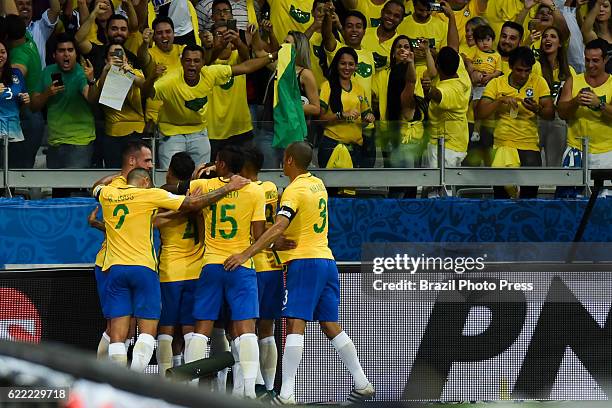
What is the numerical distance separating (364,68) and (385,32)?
2.57ft

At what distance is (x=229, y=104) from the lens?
10.4 meters

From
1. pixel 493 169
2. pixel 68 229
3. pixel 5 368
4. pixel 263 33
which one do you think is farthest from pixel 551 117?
pixel 5 368

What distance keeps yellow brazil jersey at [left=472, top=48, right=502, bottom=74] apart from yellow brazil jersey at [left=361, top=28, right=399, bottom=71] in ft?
3.12

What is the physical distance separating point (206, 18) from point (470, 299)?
454 centimetres

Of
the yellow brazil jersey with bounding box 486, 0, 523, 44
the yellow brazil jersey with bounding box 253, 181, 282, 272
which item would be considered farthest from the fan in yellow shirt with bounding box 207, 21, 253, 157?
the yellow brazil jersey with bounding box 486, 0, 523, 44

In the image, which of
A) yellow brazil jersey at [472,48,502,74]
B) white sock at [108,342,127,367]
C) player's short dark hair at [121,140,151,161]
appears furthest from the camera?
yellow brazil jersey at [472,48,502,74]

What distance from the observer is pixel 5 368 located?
1.27 meters

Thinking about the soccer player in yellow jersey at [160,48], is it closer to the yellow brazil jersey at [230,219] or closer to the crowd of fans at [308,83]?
the crowd of fans at [308,83]

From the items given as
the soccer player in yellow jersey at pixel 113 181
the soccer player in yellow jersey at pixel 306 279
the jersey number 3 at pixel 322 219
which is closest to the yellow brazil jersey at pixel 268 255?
the soccer player in yellow jersey at pixel 306 279

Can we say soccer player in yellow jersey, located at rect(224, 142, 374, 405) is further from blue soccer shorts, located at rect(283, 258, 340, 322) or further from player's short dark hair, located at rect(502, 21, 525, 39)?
player's short dark hair, located at rect(502, 21, 525, 39)

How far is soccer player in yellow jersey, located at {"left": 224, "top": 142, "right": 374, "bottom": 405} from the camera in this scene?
8180 mm

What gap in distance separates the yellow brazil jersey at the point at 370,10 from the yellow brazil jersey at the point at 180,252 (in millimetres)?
4371

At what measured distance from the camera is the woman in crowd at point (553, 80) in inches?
422

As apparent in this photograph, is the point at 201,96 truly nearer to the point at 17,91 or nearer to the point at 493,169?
the point at 17,91
